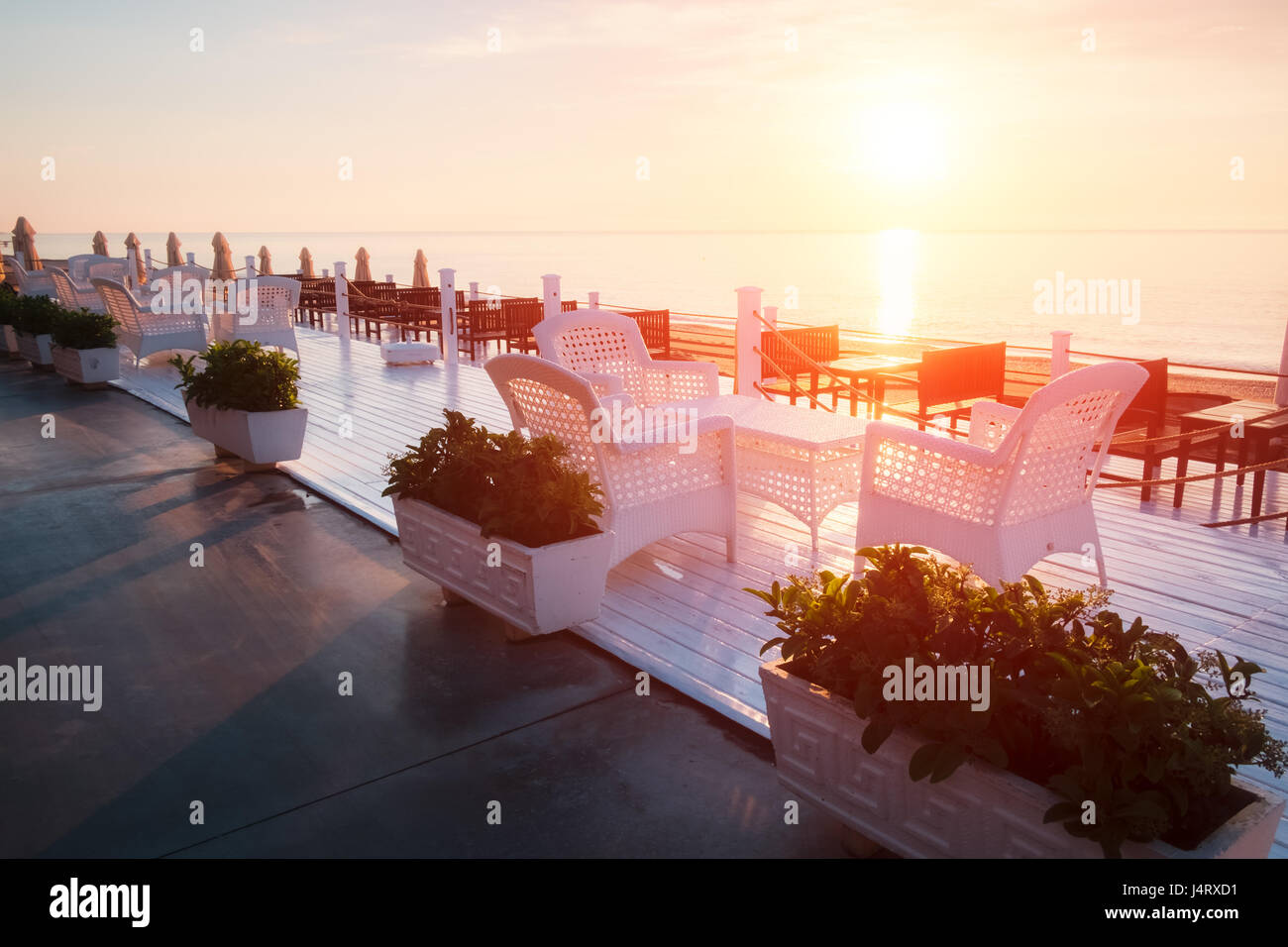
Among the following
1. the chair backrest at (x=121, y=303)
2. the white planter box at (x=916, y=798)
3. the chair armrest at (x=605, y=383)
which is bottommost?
the white planter box at (x=916, y=798)

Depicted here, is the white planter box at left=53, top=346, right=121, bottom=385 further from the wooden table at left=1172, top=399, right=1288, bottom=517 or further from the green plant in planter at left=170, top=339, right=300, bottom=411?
the wooden table at left=1172, top=399, right=1288, bottom=517

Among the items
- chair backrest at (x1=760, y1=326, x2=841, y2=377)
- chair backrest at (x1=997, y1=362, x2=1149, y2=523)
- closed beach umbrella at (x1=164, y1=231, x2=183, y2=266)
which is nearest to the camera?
chair backrest at (x1=997, y1=362, x2=1149, y2=523)

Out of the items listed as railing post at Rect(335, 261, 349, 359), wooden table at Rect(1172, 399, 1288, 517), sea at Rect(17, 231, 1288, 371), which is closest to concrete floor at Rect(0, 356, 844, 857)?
wooden table at Rect(1172, 399, 1288, 517)

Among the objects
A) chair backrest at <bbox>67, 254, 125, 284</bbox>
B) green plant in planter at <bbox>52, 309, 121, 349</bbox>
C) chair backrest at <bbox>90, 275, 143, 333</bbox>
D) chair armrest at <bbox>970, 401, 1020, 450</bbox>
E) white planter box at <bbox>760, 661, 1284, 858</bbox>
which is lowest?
white planter box at <bbox>760, 661, 1284, 858</bbox>

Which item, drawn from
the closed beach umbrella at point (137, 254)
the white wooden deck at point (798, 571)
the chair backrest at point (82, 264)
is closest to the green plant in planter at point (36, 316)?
the chair backrest at point (82, 264)

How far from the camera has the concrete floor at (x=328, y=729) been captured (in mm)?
2416

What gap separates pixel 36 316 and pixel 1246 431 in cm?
1196

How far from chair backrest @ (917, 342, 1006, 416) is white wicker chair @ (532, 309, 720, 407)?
1809mm

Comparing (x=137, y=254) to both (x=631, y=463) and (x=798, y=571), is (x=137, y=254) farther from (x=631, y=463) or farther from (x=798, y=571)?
(x=798, y=571)

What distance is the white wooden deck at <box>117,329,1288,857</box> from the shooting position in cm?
331

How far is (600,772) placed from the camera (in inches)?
106

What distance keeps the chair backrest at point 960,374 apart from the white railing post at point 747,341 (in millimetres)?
1360

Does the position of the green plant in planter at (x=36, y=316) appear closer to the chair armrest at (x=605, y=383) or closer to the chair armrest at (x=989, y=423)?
the chair armrest at (x=605, y=383)

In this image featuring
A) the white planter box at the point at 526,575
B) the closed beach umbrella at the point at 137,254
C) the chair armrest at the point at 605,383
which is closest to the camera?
the white planter box at the point at 526,575
